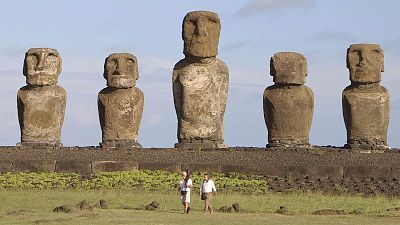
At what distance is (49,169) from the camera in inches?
1211

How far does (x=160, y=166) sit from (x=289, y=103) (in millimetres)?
4871

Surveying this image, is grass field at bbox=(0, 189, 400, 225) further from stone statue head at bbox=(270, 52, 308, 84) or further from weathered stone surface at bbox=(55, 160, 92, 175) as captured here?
stone statue head at bbox=(270, 52, 308, 84)

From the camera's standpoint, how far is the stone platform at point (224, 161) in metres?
29.7

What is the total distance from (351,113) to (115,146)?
267 inches

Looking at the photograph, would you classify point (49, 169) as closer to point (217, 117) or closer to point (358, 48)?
point (217, 117)

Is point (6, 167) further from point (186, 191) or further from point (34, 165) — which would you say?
point (186, 191)

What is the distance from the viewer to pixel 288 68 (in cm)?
3381

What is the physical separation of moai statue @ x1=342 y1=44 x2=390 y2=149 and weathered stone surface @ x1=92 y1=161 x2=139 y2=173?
23.2ft

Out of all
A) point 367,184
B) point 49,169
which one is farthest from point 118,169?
point 367,184

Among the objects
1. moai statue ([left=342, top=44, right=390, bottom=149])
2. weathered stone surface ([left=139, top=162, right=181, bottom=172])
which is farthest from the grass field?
moai statue ([left=342, top=44, right=390, bottom=149])

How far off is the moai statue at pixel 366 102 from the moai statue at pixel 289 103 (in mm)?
1330

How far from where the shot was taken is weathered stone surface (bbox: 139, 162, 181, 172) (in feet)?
100

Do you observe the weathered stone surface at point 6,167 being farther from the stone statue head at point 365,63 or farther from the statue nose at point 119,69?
the stone statue head at point 365,63

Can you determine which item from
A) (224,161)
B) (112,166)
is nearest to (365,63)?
(224,161)
